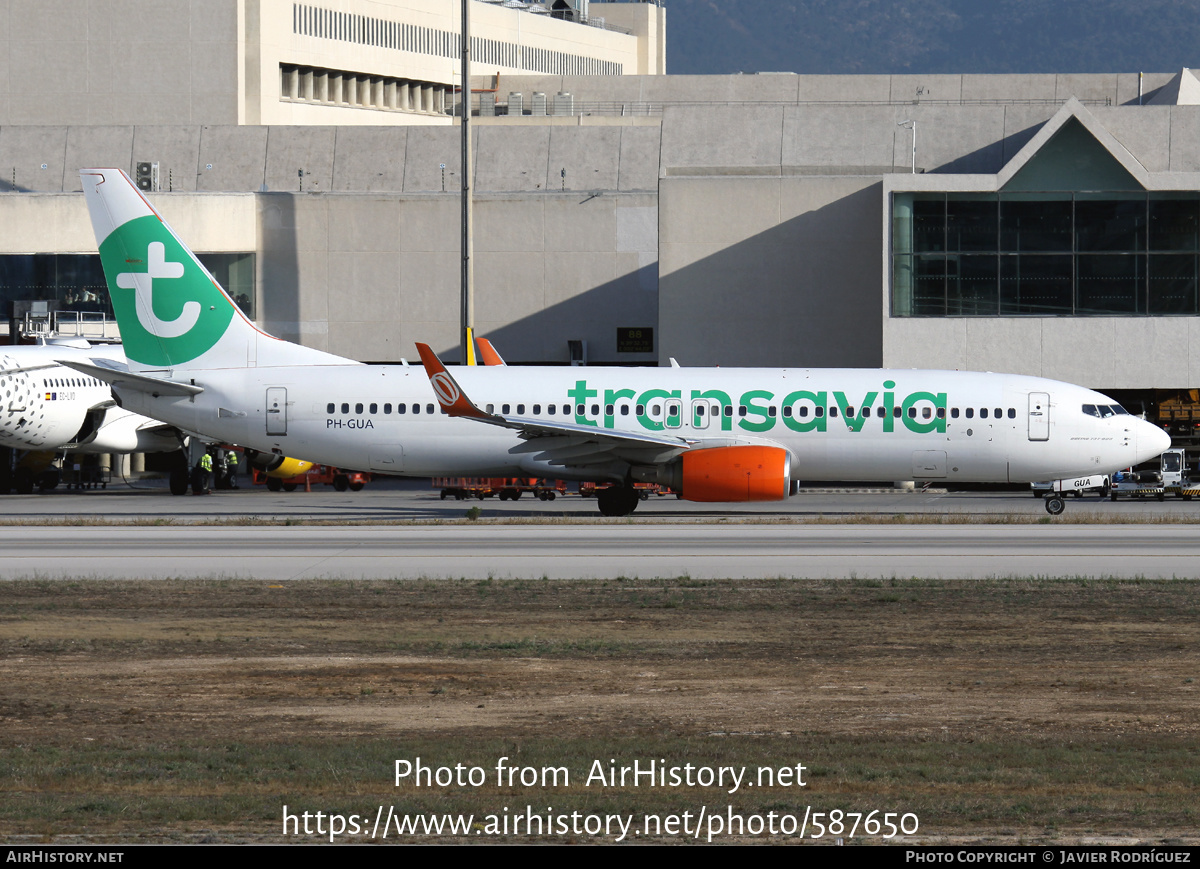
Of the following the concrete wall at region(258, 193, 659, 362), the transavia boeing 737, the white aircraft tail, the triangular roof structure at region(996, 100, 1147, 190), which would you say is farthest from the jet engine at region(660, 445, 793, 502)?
the concrete wall at region(258, 193, 659, 362)

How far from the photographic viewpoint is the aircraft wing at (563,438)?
33781mm

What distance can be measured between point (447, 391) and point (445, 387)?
0.12 m

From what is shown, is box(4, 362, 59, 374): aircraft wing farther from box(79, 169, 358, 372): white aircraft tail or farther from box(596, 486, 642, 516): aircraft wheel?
box(596, 486, 642, 516): aircraft wheel

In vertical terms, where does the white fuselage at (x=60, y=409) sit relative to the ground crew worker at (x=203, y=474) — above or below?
above

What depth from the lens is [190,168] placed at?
2621 inches

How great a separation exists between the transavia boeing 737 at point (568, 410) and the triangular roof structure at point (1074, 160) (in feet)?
50.2

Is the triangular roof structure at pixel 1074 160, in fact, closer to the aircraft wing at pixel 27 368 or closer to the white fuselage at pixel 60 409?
the white fuselage at pixel 60 409

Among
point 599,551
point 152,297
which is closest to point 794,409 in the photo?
point 599,551

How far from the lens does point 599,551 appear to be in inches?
1097

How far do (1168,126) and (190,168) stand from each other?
42066 mm

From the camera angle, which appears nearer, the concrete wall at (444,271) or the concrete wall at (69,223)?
→ the concrete wall at (69,223)

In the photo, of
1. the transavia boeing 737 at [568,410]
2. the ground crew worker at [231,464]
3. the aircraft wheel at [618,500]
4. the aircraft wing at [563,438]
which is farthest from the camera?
the ground crew worker at [231,464]

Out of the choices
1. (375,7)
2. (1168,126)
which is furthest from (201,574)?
(375,7)

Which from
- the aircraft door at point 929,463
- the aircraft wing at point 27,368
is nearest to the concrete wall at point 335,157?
the aircraft wing at point 27,368
